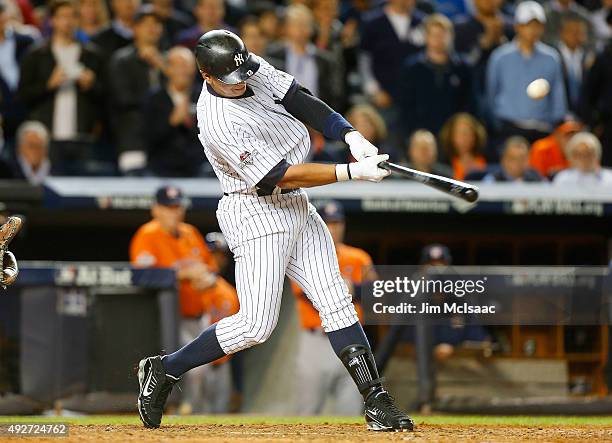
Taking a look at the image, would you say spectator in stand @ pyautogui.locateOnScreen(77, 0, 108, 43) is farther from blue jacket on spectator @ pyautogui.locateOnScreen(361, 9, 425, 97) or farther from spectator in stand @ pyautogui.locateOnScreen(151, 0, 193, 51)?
blue jacket on spectator @ pyautogui.locateOnScreen(361, 9, 425, 97)

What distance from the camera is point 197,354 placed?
5402mm

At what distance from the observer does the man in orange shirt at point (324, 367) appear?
26.0 feet

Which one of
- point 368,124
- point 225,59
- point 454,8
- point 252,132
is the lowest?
point 252,132

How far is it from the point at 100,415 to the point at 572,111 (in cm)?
546

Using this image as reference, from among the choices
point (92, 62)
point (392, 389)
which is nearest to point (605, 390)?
point (392, 389)

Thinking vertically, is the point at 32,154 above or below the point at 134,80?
below

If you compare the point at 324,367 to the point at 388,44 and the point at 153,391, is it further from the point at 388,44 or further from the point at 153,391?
the point at 388,44

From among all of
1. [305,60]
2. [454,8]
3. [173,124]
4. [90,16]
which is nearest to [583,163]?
[305,60]

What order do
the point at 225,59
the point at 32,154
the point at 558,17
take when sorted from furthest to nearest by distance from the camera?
the point at 558,17
the point at 32,154
the point at 225,59

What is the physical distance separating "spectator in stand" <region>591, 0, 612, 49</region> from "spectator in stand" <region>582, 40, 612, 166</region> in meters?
1.18

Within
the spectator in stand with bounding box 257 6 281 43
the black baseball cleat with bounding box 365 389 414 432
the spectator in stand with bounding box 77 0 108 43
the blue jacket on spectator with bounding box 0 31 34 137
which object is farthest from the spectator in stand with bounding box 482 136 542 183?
the black baseball cleat with bounding box 365 389 414 432

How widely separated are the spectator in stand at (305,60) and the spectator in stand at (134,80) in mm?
1009

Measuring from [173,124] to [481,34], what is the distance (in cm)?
337

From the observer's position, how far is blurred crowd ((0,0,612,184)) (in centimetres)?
930
